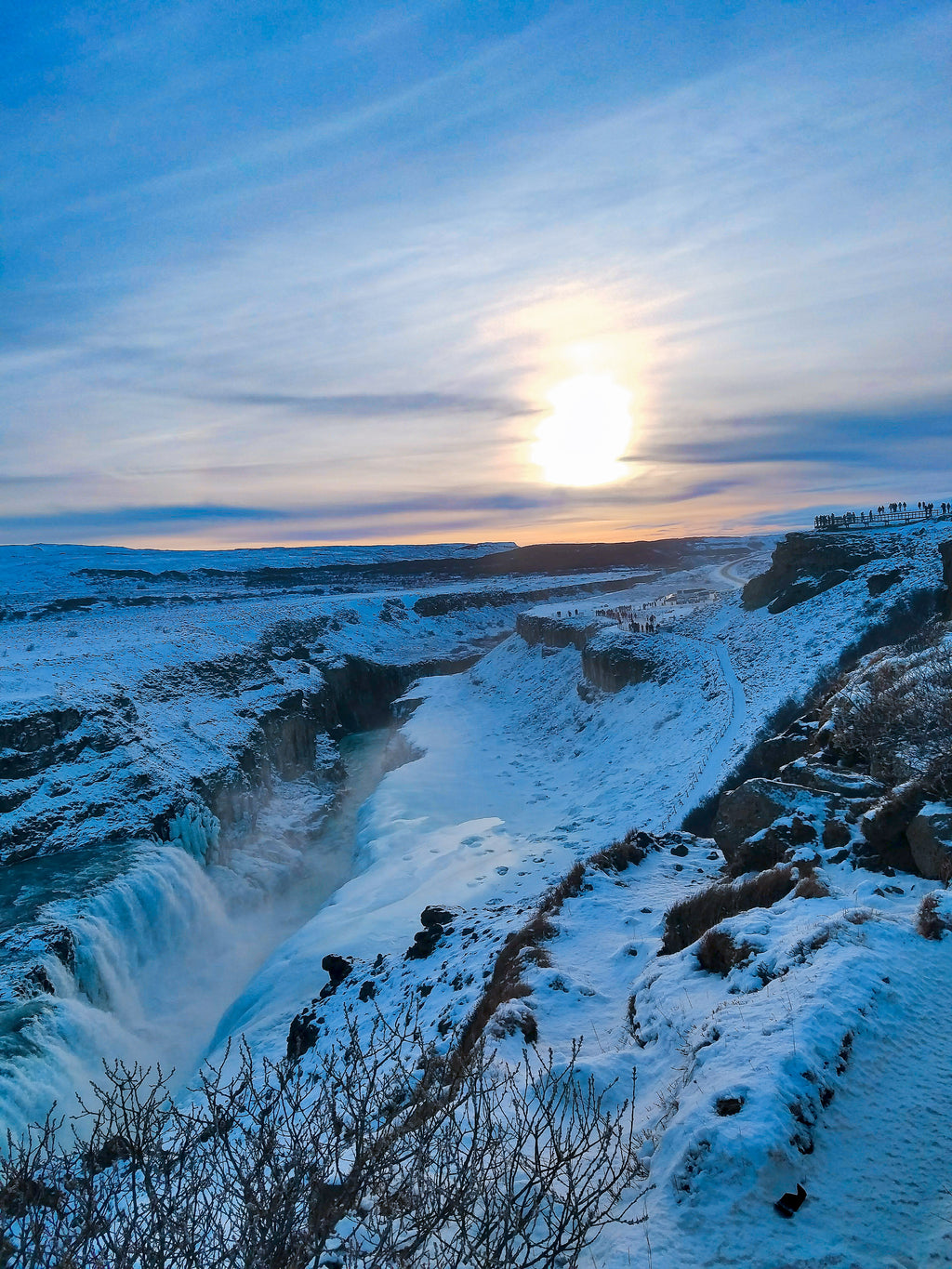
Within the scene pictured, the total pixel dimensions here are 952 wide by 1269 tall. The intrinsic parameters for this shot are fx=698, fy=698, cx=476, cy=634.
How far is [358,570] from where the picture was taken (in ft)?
341

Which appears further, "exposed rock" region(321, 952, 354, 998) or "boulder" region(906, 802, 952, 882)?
"exposed rock" region(321, 952, 354, 998)

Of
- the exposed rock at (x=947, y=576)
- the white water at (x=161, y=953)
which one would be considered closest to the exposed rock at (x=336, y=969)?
the white water at (x=161, y=953)

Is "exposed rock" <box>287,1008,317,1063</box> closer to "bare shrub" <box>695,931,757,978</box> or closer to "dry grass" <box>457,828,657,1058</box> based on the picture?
"dry grass" <box>457,828,657,1058</box>

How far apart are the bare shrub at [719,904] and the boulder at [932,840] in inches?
70.4

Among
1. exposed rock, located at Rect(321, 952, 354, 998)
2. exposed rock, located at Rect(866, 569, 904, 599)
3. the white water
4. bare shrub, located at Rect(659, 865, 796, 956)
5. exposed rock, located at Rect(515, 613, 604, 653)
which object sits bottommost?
the white water

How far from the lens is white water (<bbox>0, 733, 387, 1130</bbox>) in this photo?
1557cm

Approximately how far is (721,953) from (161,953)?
1859 cm

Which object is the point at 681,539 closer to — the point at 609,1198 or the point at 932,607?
the point at 932,607

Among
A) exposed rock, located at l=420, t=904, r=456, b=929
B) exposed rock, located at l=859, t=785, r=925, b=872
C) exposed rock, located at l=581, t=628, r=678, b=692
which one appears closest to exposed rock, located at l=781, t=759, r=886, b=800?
exposed rock, located at l=859, t=785, r=925, b=872

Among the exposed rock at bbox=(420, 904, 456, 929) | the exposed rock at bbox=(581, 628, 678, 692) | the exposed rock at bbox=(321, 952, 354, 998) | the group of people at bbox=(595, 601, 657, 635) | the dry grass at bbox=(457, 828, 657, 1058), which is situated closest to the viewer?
the dry grass at bbox=(457, 828, 657, 1058)

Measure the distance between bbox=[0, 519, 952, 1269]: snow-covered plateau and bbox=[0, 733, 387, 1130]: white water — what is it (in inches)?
3.9

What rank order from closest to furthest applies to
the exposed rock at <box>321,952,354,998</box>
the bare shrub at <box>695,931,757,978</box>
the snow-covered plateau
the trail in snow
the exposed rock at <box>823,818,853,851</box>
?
the snow-covered plateau, the bare shrub at <box>695,931,757,978</box>, the exposed rock at <box>823,818,853,851</box>, the exposed rock at <box>321,952,354,998</box>, the trail in snow

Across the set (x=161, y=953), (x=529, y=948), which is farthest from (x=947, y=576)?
(x=161, y=953)

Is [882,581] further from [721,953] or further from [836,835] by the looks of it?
[721,953]
